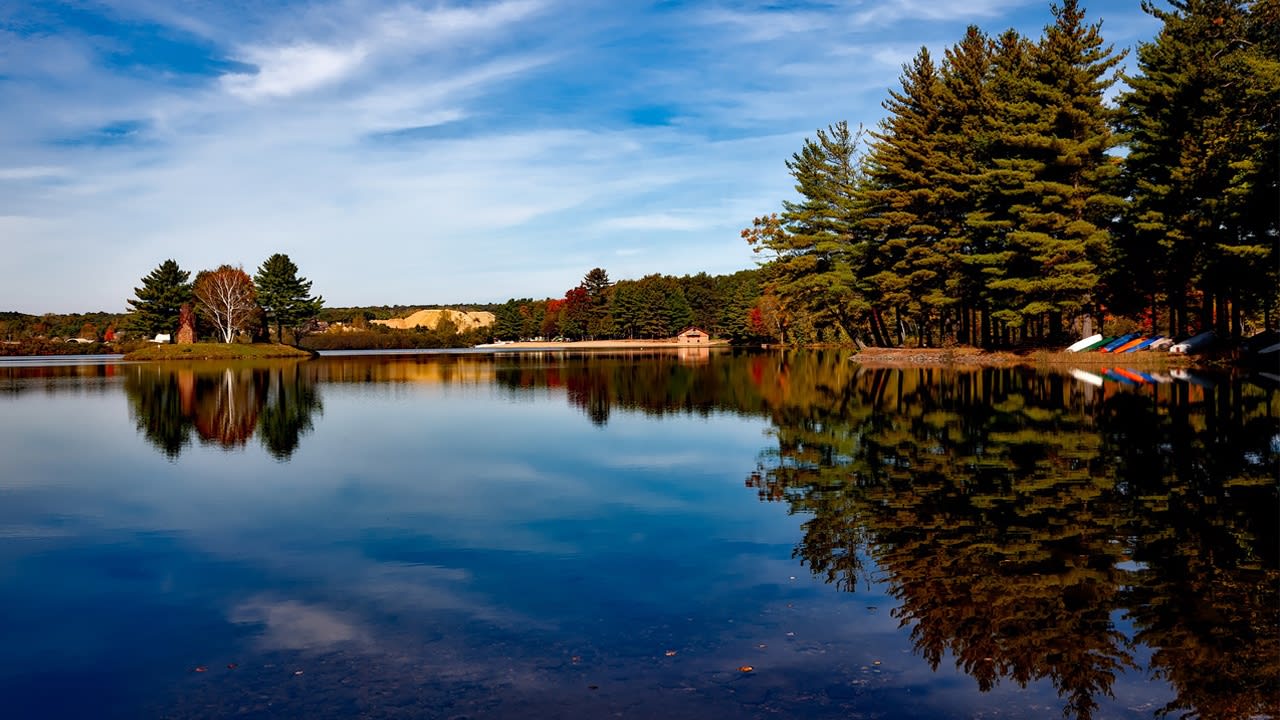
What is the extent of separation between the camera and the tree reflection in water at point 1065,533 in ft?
20.2

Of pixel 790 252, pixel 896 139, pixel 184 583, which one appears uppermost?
pixel 896 139

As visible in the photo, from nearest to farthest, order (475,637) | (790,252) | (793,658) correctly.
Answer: (793,658)
(475,637)
(790,252)

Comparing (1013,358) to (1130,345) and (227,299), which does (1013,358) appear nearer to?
(1130,345)

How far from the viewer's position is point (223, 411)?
1104 inches

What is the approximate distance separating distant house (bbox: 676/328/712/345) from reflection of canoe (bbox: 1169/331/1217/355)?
89375mm

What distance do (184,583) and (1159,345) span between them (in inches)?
1813

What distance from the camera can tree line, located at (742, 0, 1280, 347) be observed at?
1396 inches

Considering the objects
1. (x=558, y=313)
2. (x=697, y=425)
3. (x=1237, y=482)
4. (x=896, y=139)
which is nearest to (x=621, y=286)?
(x=558, y=313)

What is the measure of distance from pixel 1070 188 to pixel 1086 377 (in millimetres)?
14562

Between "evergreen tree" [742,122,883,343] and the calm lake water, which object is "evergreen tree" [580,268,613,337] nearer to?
"evergreen tree" [742,122,883,343]

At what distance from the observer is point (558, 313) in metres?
160

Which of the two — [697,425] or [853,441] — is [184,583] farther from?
[697,425]

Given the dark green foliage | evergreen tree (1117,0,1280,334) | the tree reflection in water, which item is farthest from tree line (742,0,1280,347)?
the dark green foliage

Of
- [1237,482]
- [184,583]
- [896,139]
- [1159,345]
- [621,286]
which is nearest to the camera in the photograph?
[184,583]
